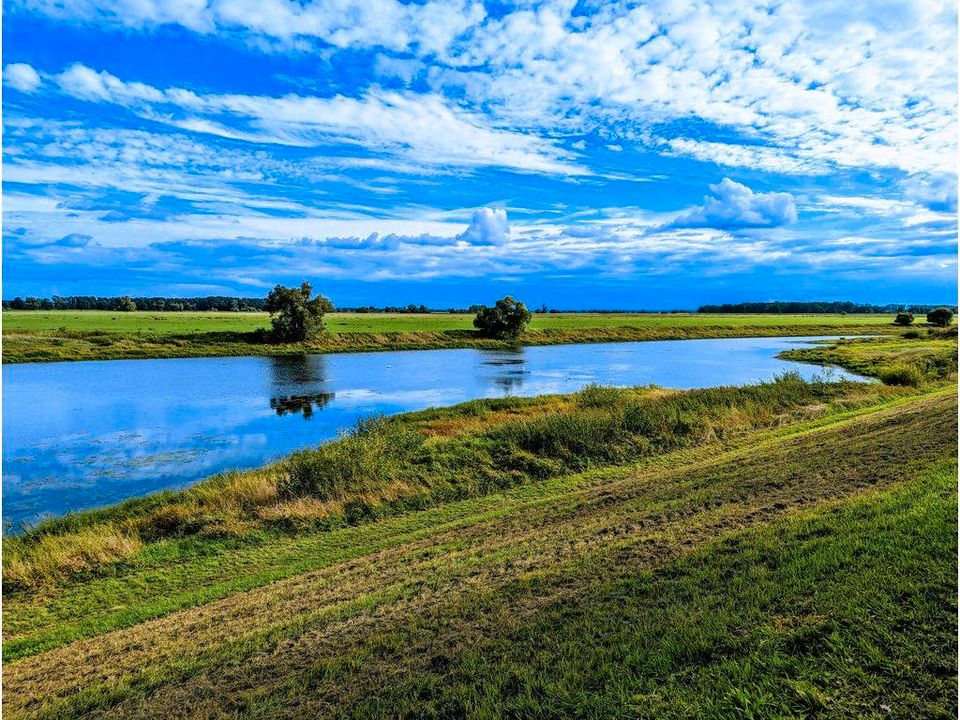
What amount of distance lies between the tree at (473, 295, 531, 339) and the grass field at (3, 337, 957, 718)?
76.2 m

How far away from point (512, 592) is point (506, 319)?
8642cm

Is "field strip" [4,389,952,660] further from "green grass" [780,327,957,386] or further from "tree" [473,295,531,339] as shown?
"tree" [473,295,531,339]

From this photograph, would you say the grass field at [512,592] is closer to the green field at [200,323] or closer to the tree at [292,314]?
the tree at [292,314]

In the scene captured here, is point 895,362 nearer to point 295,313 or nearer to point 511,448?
point 511,448

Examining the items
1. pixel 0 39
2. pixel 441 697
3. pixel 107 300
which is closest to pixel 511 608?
pixel 441 697

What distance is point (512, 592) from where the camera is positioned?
25.6 feet

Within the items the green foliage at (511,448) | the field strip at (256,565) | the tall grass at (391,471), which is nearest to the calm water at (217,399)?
the tall grass at (391,471)

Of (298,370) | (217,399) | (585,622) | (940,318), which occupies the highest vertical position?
(940,318)

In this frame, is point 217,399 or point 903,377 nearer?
point 903,377

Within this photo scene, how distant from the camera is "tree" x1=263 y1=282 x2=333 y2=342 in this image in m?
77.4

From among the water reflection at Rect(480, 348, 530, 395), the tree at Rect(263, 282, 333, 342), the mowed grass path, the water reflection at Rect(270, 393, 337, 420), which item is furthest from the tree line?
the mowed grass path

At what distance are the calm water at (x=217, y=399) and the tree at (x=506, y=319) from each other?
1766 centimetres

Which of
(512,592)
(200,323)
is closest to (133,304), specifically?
(200,323)

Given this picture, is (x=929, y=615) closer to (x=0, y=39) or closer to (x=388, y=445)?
(x=0, y=39)
